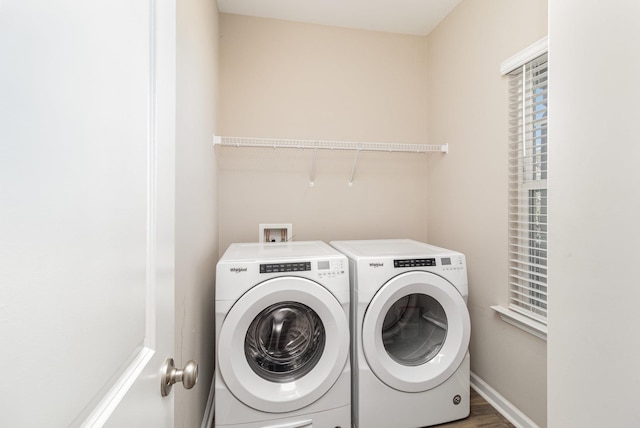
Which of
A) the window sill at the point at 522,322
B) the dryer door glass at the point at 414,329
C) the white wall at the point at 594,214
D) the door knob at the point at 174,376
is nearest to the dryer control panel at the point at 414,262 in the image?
the dryer door glass at the point at 414,329

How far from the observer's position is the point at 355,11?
214 cm

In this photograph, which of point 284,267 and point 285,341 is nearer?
point 284,267

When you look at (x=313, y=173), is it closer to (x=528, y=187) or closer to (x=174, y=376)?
(x=528, y=187)

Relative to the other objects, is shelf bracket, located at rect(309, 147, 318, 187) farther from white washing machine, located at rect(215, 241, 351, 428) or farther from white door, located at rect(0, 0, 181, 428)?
white door, located at rect(0, 0, 181, 428)

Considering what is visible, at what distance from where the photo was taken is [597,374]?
741 millimetres

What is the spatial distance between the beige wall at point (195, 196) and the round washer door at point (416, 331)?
849 mm

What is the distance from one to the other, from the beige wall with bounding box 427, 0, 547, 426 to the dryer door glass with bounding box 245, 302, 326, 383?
3.57 ft

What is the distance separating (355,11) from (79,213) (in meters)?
2.40

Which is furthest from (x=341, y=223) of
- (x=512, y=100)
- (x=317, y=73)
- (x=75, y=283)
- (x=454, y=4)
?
(x=75, y=283)

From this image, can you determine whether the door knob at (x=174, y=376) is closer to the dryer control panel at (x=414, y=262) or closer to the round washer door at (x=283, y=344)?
the round washer door at (x=283, y=344)

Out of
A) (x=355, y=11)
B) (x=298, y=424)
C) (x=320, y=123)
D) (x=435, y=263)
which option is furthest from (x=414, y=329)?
(x=355, y=11)

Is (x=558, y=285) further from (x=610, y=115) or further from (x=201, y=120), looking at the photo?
(x=201, y=120)

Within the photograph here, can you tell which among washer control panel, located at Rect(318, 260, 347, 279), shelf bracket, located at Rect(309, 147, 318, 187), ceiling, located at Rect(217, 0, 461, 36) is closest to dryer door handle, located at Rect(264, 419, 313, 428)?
washer control panel, located at Rect(318, 260, 347, 279)

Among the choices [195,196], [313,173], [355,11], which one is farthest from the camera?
[313,173]
